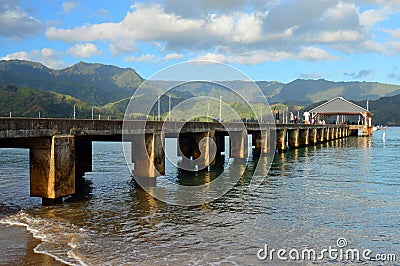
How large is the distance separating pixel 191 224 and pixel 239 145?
30.8 metres

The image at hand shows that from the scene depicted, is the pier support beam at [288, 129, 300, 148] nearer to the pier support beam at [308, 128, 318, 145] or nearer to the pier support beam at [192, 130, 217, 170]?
the pier support beam at [308, 128, 318, 145]

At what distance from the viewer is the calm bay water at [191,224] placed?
1446cm

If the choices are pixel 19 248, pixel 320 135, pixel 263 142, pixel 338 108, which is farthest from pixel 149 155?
pixel 338 108

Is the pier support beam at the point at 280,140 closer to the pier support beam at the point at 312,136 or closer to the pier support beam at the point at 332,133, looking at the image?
the pier support beam at the point at 312,136

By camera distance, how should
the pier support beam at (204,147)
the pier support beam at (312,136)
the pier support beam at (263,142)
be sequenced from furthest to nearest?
the pier support beam at (312,136)
the pier support beam at (263,142)
the pier support beam at (204,147)

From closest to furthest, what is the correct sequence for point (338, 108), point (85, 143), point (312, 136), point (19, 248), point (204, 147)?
1. point (19, 248)
2. point (85, 143)
3. point (204, 147)
4. point (312, 136)
5. point (338, 108)

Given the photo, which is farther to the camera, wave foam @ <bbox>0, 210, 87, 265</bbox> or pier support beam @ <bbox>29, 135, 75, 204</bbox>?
pier support beam @ <bbox>29, 135, 75, 204</bbox>

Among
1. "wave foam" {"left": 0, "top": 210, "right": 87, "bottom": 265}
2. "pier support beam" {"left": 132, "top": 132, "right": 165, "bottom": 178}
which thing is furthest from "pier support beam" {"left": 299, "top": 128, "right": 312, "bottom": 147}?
"wave foam" {"left": 0, "top": 210, "right": 87, "bottom": 265}

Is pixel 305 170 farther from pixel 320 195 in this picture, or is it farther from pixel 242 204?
pixel 242 204

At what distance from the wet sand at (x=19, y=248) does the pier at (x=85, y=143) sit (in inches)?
154

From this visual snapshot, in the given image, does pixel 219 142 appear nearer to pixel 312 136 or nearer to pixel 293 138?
pixel 293 138

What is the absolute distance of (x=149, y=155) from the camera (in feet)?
96.6

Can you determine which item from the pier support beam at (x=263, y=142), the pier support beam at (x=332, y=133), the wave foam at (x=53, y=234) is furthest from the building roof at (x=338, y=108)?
the wave foam at (x=53, y=234)

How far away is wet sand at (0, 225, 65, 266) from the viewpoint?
1318 centimetres
